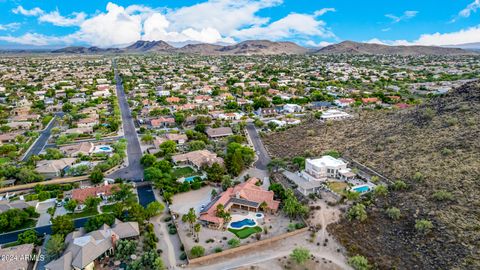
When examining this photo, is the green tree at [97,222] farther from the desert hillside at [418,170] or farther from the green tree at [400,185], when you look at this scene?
the green tree at [400,185]

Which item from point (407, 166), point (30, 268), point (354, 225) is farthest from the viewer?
point (407, 166)

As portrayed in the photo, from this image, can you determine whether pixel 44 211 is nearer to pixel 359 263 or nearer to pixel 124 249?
pixel 124 249

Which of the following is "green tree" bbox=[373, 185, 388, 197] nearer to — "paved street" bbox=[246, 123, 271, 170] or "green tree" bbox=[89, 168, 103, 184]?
"paved street" bbox=[246, 123, 271, 170]

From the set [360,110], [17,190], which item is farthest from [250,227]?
[360,110]

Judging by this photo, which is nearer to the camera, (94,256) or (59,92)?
(94,256)

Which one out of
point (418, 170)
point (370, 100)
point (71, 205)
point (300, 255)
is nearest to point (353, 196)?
point (418, 170)

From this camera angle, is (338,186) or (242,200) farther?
(338,186)

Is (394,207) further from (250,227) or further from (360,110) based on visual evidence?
(360,110)

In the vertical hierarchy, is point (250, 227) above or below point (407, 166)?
below
